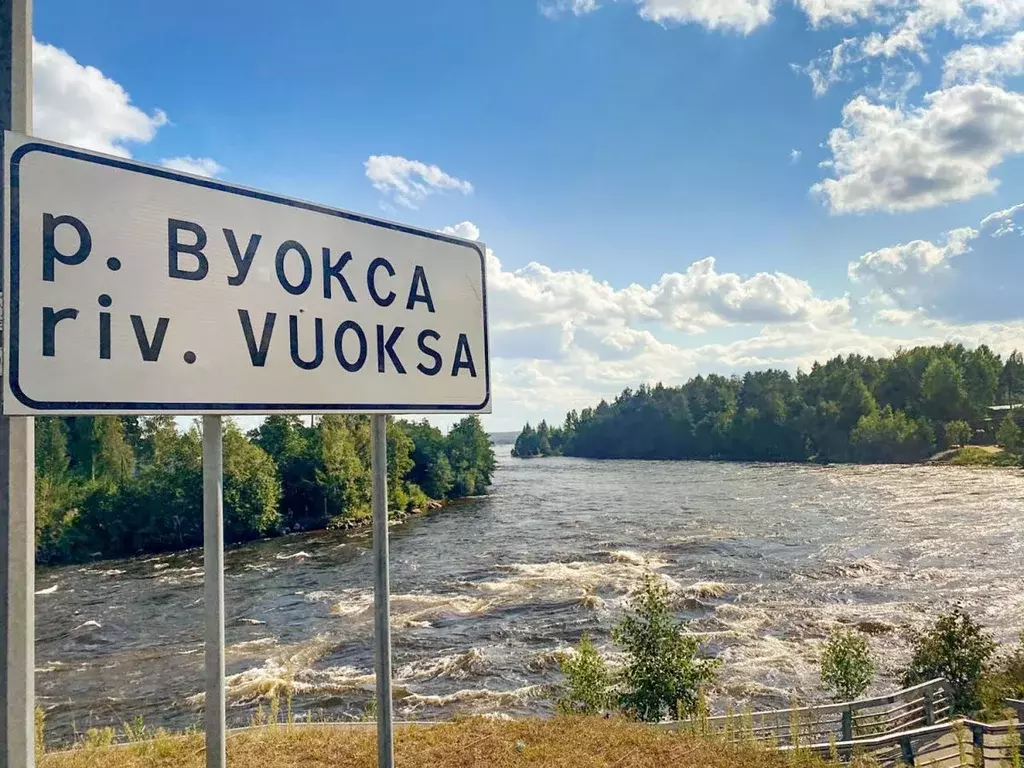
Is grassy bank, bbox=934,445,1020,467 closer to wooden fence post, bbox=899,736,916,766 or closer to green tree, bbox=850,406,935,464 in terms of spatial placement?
green tree, bbox=850,406,935,464

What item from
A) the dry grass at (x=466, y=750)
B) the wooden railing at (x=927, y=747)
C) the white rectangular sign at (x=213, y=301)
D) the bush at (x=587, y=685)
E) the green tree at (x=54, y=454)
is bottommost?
the bush at (x=587, y=685)

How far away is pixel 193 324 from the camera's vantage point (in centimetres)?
209

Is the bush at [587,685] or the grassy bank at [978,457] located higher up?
the bush at [587,685]

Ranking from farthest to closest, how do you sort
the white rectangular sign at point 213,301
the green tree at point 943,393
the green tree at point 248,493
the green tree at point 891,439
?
the green tree at point 943,393 → the green tree at point 891,439 → the green tree at point 248,493 → the white rectangular sign at point 213,301

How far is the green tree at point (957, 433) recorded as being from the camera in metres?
75.1

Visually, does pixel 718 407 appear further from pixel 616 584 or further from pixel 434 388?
pixel 434 388

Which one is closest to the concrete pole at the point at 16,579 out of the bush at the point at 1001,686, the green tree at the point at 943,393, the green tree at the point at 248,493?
the bush at the point at 1001,686

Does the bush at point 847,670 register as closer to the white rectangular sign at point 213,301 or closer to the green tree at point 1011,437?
the white rectangular sign at point 213,301

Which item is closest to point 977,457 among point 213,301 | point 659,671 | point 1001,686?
point 1001,686

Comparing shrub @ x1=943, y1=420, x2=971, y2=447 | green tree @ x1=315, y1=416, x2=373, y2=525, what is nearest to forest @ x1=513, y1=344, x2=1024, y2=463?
A: shrub @ x1=943, y1=420, x2=971, y2=447

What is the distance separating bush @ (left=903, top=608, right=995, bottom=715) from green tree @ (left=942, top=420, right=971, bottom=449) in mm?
71334

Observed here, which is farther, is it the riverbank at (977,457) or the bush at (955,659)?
the riverbank at (977,457)

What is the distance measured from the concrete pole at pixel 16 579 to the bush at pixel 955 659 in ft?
51.6

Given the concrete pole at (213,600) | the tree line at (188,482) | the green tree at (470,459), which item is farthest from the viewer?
the green tree at (470,459)
